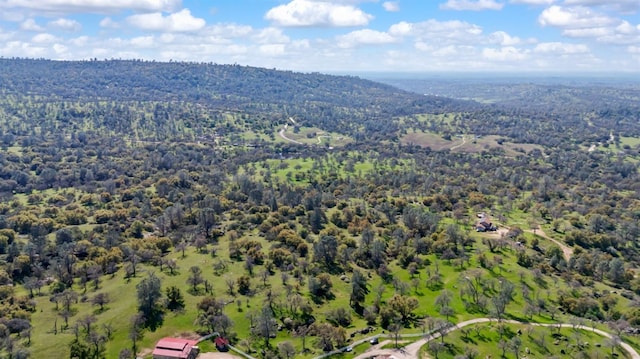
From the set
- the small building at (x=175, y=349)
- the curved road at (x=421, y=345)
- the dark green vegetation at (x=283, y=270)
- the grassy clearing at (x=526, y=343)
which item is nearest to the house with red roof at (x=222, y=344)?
the dark green vegetation at (x=283, y=270)

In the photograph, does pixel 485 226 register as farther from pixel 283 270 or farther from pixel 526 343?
pixel 283 270

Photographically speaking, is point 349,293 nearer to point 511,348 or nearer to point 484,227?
point 511,348

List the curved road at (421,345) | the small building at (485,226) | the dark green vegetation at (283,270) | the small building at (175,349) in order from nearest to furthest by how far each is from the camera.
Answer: the small building at (175,349) < the curved road at (421,345) < the dark green vegetation at (283,270) < the small building at (485,226)

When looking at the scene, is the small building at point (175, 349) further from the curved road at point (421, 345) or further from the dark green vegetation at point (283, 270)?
the curved road at point (421, 345)

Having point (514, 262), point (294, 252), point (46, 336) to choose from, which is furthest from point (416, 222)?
point (46, 336)

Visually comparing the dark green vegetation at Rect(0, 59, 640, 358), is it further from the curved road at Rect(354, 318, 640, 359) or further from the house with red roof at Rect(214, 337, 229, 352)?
the curved road at Rect(354, 318, 640, 359)

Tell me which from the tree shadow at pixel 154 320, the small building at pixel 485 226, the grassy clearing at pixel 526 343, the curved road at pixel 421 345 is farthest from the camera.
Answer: the small building at pixel 485 226

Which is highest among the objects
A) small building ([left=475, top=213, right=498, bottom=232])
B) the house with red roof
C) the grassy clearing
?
small building ([left=475, top=213, right=498, bottom=232])

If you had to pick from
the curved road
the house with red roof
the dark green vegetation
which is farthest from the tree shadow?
the curved road
